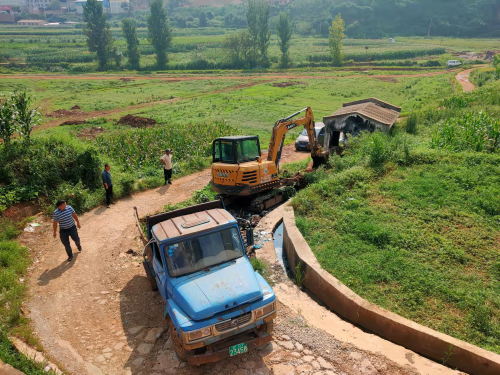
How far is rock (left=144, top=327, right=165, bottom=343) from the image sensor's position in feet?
24.8

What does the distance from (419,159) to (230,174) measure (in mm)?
6747

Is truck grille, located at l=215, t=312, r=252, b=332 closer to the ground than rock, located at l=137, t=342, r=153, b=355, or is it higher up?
higher up

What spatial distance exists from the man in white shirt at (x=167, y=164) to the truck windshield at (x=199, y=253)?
9.47m

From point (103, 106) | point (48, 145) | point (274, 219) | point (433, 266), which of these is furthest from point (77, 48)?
point (433, 266)

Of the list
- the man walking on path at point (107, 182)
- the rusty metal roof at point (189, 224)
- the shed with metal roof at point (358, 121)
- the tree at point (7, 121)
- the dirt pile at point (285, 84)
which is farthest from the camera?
the dirt pile at point (285, 84)

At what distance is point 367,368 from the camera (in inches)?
260

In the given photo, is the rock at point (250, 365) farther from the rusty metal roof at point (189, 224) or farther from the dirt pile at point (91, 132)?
the dirt pile at point (91, 132)

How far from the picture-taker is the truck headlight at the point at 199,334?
6055mm

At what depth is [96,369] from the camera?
684cm

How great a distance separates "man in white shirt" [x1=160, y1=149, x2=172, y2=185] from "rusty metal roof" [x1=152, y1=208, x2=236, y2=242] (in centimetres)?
855

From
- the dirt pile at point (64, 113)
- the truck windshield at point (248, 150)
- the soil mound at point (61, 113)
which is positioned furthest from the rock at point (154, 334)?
the soil mound at point (61, 113)

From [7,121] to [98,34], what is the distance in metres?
63.8

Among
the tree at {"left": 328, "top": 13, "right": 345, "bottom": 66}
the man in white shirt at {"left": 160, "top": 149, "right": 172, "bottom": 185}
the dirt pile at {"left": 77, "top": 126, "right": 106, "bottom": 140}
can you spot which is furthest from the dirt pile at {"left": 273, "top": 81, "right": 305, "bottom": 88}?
the man in white shirt at {"left": 160, "top": 149, "right": 172, "bottom": 185}

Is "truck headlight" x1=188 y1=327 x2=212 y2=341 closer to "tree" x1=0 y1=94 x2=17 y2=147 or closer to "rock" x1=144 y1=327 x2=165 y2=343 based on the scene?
"rock" x1=144 y1=327 x2=165 y2=343
